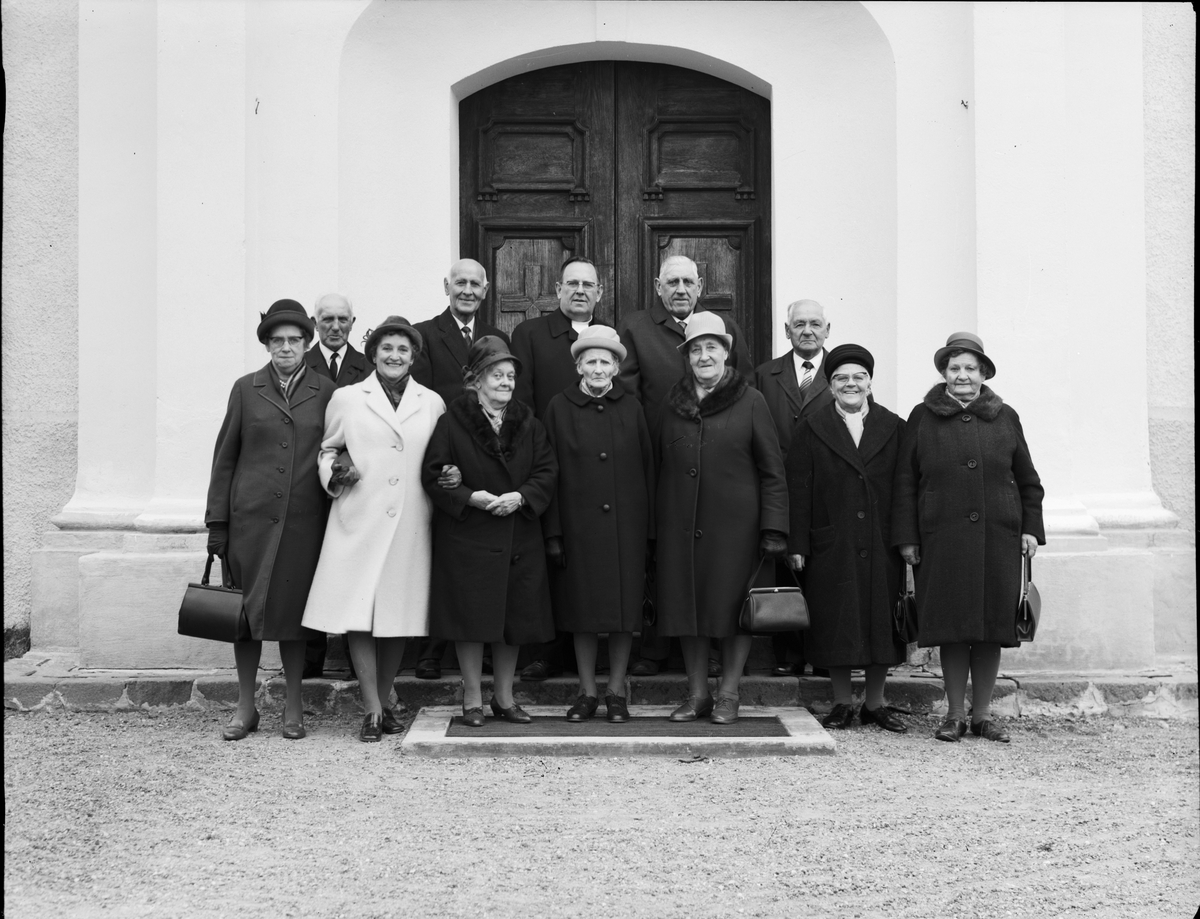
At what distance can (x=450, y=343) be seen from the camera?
6355 millimetres

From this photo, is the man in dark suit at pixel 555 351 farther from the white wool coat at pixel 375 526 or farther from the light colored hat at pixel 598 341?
the white wool coat at pixel 375 526

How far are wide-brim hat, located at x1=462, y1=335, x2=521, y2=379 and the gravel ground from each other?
1.67 m

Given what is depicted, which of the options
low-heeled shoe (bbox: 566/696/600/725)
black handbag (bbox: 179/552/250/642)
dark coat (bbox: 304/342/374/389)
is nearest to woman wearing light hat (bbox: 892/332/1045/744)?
low-heeled shoe (bbox: 566/696/600/725)

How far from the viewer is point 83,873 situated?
3977 mm

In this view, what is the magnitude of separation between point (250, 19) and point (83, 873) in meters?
5.04

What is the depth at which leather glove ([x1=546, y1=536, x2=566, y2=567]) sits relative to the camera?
18.8 feet

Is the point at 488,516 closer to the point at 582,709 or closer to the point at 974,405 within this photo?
the point at 582,709

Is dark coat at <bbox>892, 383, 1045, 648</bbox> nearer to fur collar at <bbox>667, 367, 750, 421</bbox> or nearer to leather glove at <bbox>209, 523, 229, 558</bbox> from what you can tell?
fur collar at <bbox>667, 367, 750, 421</bbox>

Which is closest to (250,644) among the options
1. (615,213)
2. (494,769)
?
(494,769)

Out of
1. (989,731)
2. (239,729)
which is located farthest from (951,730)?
(239,729)

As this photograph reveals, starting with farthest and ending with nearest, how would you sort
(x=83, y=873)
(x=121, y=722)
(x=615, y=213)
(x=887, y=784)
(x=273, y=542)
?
(x=615, y=213)
(x=121, y=722)
(x=273, y=542)
(x=887, y=784)
(x=83, y=873)

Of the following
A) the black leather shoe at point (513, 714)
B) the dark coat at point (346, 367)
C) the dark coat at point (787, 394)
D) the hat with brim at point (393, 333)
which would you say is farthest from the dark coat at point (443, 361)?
the black leather shoe at point (513, 714)

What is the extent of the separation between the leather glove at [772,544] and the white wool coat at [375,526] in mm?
1483

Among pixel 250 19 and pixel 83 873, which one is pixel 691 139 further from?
pixel 83 873
